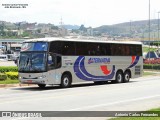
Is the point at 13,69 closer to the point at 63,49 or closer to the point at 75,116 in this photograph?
the point at 63,49

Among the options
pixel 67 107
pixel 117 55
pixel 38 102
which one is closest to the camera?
pixel 67 107

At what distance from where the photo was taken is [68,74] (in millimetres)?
27672

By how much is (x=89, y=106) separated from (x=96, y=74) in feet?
45.9

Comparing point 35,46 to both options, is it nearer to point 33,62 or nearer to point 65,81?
point 33,62

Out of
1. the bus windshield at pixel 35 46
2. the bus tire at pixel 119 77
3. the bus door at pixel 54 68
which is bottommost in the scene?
the bus tire at pixel 119 77

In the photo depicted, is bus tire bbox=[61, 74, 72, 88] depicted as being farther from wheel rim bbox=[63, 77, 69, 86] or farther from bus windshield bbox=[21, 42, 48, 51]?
bus windshield bbox=[21, 42, 48, 51]

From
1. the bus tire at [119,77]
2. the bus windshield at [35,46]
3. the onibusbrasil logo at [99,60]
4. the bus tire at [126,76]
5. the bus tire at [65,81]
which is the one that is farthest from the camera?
the bus tire at [126,76]

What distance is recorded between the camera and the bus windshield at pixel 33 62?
2577 centimetres

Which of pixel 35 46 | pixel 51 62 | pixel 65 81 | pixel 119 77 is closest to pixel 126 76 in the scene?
pixel 119 77

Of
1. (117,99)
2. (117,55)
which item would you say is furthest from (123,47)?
(117,99)

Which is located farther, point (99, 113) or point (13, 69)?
point (13, 69)

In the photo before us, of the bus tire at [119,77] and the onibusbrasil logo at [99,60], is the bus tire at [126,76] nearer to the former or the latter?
the bus tire at [119,77]

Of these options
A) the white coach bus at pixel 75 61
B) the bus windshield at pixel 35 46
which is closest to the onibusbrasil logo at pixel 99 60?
the white coach bus at pixel 75 61

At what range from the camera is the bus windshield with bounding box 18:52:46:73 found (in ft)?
84.5
